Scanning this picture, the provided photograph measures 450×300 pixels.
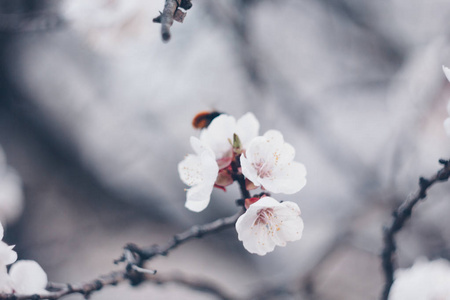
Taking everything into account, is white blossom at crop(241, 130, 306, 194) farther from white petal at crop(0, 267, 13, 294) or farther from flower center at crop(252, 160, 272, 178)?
white petal at crop(0, 267, 13, 294)

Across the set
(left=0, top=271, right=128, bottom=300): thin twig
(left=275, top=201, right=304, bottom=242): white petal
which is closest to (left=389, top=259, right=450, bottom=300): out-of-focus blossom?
(left=275, top=201, right=304, bottom=242): white petal

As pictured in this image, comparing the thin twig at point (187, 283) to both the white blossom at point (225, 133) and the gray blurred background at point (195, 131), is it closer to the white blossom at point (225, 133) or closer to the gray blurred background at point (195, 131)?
the white blossom at point (225, 133)

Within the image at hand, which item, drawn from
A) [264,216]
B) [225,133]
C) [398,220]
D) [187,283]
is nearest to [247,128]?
[225,133]

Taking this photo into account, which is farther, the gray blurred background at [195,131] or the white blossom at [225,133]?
the gray blurred background at [195,131]

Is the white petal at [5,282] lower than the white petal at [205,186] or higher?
lower

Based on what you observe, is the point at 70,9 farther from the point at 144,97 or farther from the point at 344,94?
the point at 344,94

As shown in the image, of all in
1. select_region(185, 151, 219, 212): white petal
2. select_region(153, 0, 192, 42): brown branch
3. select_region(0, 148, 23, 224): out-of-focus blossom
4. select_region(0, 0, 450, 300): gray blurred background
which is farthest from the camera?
select_region(0, 0, 450, 300): gray blurred background

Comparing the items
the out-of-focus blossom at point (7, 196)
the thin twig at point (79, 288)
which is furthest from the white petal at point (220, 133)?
the out-of-focus blossom at point (7, 196)
